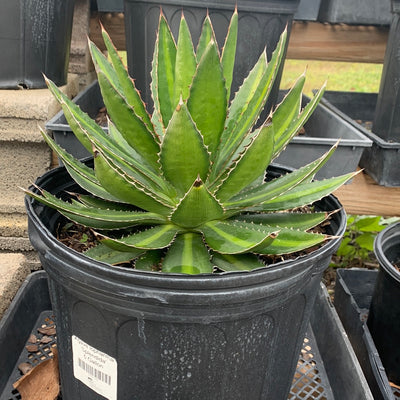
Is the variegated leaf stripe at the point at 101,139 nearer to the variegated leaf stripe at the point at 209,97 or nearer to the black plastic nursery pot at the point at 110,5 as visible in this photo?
the variegated leaf stripe at the point at 209,97

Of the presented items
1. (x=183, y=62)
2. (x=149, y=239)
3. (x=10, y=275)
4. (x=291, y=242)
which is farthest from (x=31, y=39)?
(x=291, y=242)

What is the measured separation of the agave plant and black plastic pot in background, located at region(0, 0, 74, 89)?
61 centimetres

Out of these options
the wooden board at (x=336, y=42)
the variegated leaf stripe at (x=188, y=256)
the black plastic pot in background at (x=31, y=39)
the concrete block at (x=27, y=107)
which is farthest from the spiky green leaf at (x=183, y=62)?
the wooden board at (x=336, y=42)

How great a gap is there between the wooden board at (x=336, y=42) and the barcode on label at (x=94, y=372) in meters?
1.29

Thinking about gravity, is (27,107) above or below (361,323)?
above

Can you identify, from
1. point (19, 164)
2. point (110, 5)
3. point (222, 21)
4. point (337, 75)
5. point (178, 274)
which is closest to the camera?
point (178, 274)

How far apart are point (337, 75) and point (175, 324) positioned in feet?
14.3

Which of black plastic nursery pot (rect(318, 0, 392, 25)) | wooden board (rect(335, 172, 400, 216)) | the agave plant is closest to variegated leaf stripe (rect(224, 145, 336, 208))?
the agave plant

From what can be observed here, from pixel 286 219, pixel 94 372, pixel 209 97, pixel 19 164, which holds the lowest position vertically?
pixel 94 372

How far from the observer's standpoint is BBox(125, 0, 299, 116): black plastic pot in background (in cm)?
115

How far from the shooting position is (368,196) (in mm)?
1343

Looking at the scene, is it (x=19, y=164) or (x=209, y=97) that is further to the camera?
(x=19, y=164)

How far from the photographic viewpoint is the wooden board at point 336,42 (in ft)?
5.75

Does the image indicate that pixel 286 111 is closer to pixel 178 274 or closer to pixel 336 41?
pixel 178 274
